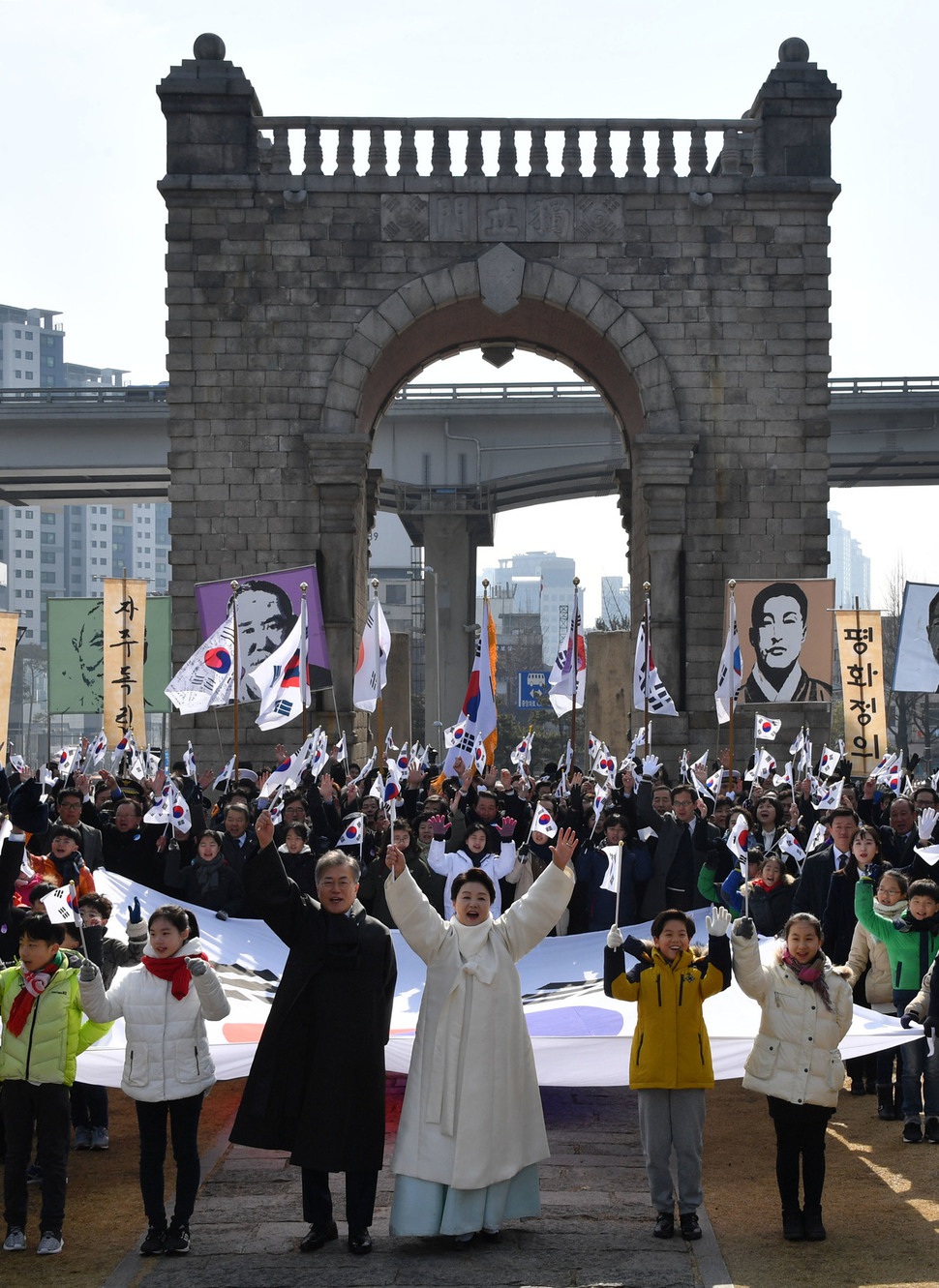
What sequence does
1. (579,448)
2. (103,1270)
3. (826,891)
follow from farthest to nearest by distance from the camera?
(579,448) → (826,891) → (103,1270)

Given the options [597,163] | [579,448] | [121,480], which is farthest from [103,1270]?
[121,480]

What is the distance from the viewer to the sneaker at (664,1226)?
24.4 ft

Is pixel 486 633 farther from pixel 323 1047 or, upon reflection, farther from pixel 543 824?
pixel 323 1047

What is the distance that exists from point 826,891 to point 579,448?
1415 inches

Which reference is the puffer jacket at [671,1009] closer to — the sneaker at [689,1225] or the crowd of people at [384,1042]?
the crowd of people at [384,1042]

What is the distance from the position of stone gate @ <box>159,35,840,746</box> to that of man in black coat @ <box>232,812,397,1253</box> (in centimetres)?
1630

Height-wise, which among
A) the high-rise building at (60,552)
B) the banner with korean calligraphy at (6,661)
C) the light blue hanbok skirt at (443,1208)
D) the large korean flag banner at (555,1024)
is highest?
the high-rise building at (60,552)

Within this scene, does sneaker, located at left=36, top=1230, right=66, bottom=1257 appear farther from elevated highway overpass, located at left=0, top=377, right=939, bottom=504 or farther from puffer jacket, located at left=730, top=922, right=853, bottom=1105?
elevated highway overpass, located at left=0, top=377, right=939, bottom=504

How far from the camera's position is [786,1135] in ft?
25.0

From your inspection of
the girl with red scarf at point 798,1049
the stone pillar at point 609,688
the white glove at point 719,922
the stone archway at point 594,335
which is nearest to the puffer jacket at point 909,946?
the girl with red scarf at point 798,1049

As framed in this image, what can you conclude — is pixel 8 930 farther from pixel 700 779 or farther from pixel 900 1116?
pixel 700 779

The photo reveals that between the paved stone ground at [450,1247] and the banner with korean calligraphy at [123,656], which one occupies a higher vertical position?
the banner with korean calligraphy at [123,656]

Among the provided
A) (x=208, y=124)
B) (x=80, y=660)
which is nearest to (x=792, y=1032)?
(x=208, y=124)

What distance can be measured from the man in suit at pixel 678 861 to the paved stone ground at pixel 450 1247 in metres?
4.48
